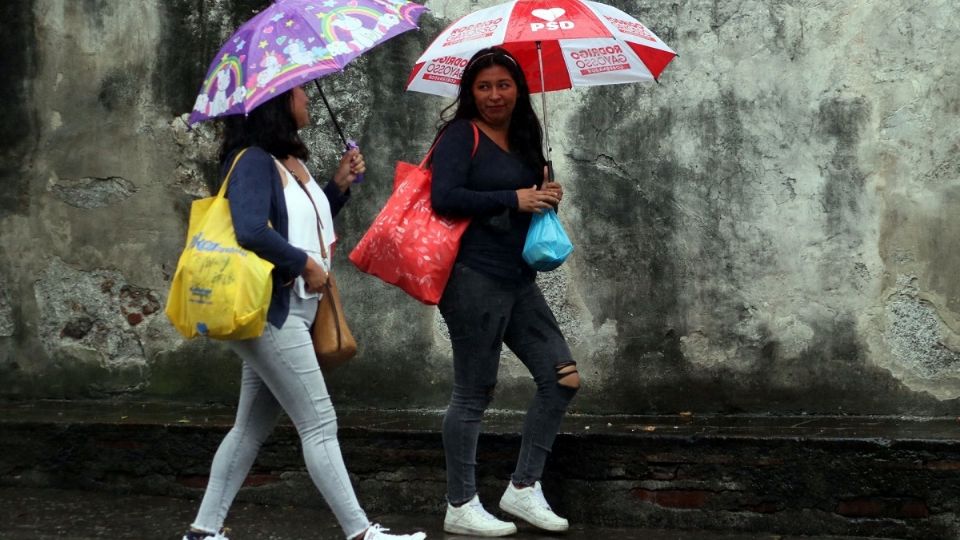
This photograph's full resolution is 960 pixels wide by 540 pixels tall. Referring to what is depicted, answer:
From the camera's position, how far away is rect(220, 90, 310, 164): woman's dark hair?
161 inches

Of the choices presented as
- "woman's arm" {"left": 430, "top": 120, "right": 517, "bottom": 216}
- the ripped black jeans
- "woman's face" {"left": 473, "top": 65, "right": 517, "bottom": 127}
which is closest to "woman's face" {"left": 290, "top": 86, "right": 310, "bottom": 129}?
"woman's arm" {"left": 430, "top": 120, "right": 517, "bottom": 216}

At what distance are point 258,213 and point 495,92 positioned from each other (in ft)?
3.28

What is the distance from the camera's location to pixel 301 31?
4.01 meters

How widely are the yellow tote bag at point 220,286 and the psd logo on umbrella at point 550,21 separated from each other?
49.8 inches

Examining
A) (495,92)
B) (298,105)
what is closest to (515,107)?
(495,92)

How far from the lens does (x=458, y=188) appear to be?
434cm

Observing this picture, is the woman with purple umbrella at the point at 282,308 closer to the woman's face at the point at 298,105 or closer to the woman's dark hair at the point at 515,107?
the woman's face at the point at 298,105

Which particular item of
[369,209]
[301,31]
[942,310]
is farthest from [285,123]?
[942,310]

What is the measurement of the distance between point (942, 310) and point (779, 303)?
0.67m

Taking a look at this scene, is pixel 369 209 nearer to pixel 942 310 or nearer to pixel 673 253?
pixel 673 253

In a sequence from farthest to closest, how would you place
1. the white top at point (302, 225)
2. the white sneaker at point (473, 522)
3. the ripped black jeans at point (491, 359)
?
the white sneaker at point (473, 522) → the ripped black jeans at point (491, 359) → the white top at point (302, 225)

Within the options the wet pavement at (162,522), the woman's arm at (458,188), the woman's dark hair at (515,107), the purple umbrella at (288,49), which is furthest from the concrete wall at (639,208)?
the purple umbrella at (288,49)

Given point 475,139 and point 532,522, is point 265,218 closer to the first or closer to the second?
point 475,139

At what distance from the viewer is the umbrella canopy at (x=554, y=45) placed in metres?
4.38
